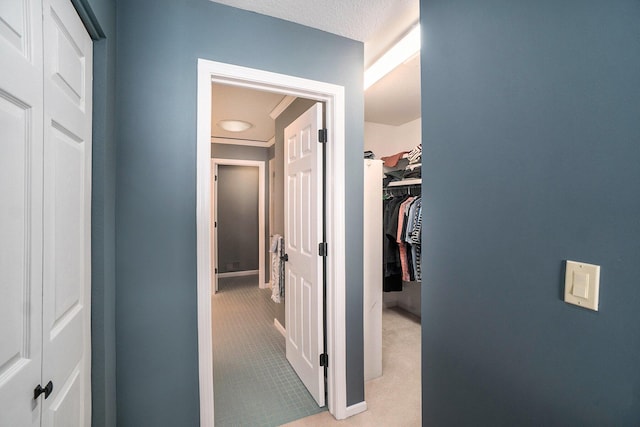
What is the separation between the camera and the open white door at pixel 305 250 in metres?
1.84

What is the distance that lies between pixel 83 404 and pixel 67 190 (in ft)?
2.64

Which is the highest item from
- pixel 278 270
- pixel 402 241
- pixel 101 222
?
pixel 101 222

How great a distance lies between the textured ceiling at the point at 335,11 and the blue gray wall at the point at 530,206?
430mm

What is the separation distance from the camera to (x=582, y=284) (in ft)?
2.22

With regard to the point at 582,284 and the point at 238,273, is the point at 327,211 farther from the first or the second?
the point at 238,273

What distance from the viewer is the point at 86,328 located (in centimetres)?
103

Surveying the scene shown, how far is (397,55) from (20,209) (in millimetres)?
2163

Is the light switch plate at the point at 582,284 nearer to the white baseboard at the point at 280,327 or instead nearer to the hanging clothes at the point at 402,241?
the hanging clothes at the point at 402,241

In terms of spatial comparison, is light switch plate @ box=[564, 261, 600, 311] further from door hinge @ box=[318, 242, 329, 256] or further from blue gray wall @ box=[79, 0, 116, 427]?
blue gray wall @ box=[79, 0, 116, 427]

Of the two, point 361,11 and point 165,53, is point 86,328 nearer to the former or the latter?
point 165,53

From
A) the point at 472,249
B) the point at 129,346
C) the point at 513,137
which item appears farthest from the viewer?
the point at 129,346

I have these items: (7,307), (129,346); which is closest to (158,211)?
(129,346)

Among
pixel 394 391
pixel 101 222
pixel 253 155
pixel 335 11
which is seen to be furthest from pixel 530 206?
pixel 253 155

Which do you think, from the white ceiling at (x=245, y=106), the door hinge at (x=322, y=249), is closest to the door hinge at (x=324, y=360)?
the door hinge at (x=322, y=249)
